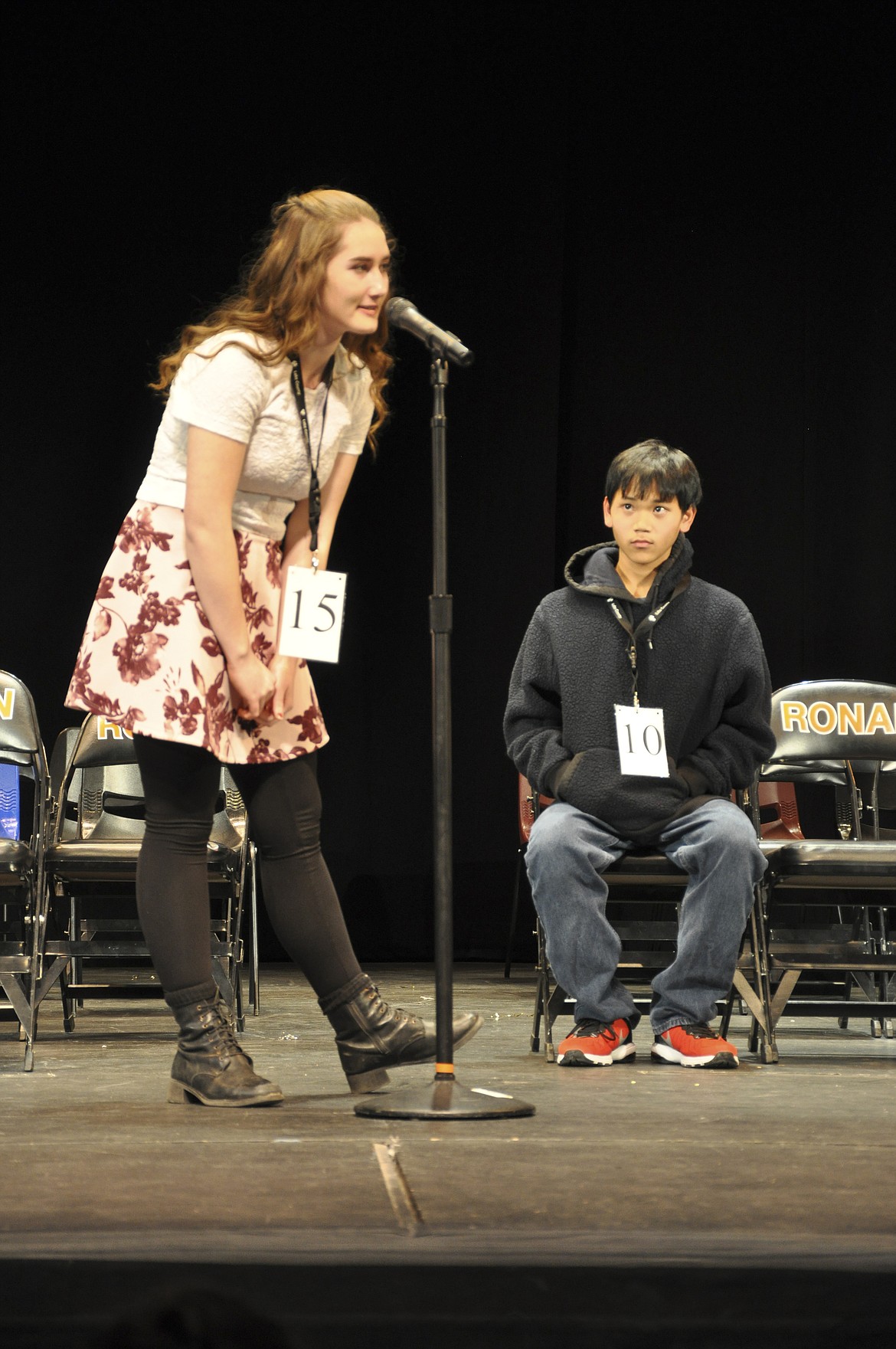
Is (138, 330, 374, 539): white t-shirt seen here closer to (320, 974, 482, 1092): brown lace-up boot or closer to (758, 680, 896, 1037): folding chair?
(320, 974, 482, 1092): brown lace-up boot

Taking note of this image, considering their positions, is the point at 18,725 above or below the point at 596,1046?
above

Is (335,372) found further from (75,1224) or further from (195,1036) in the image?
(75,1224)

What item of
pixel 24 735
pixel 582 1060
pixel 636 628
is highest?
pixel 636 628

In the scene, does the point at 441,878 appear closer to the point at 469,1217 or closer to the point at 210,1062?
the point at 210,1062

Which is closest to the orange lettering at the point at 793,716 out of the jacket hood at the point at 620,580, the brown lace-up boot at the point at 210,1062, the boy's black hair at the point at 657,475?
the jacket hood at the point at 620,580

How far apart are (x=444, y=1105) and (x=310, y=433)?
0.99 meters

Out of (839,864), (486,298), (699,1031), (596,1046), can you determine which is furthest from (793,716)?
(486,298)

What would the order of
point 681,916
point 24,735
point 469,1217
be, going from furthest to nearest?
point 24,735 → point 681,916 → point 469,1217

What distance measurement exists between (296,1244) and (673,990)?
172 centimetres

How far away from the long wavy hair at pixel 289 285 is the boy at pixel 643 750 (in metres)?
1.02

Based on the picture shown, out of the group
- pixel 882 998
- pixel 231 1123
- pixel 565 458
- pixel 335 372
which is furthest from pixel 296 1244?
pixel 565 458

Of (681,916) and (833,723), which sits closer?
(681,916)

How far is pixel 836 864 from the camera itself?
3.17m

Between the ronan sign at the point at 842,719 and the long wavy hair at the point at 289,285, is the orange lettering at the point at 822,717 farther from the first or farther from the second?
Result: the long wavy hair at the point at 289,285
